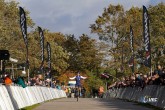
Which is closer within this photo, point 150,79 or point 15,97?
point 15,97

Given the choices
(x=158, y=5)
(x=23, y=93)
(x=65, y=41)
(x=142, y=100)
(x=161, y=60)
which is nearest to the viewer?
(x=23, y=93)

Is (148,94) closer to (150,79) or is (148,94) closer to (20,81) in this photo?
(150,79)

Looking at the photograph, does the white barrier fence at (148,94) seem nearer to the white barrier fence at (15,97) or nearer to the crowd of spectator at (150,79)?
the crowd of spectator at (150,79)

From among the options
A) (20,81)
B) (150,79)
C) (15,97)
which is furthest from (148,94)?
(15,97)

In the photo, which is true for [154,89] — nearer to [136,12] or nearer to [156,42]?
[156,42]

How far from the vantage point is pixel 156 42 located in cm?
8450

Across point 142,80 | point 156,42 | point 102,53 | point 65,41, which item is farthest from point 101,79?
point 142,80

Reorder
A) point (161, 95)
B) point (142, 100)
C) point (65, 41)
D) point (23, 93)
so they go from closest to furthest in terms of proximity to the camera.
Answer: point (161, 95)
point (23, 93)
point (142, 100)
point (65, 41)

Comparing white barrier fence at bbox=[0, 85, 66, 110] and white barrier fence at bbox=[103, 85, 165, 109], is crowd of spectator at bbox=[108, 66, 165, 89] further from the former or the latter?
white barrier fence at bbox=[0, 85, 66, 110]

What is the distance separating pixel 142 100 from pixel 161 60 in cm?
5367

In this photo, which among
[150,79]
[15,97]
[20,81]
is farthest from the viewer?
[20,81]

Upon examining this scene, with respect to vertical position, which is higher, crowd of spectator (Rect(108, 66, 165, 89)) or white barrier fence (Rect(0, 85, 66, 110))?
crowd of spectator (Rect(108, 66, 165, 89))

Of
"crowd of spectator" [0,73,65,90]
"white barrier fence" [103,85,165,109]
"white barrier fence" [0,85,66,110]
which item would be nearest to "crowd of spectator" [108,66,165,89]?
"white barrier fence" [103,85,165,109]

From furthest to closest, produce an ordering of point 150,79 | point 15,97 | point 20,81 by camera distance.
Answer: point 20,81
point 150,79
point 15,97
